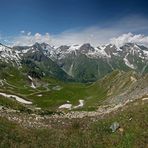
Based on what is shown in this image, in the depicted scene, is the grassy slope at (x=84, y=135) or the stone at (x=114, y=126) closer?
the grassy slope at (x=84, y=135)

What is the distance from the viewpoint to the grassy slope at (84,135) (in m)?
37.2

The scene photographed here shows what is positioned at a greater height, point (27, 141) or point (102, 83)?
point (27, 141)

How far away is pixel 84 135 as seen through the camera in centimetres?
4059

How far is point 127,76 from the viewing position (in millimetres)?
163750

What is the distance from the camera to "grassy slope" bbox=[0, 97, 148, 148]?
37.2 metres

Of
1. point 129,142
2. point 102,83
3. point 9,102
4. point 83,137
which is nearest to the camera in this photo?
point 129,142

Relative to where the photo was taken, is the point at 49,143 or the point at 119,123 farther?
the point at 119,123

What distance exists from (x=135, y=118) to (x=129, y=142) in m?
7.04

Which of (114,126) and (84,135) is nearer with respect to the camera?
(84,135)

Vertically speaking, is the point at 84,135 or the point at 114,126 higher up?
the point at 114,126

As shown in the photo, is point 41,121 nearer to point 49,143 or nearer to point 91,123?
point 91,123

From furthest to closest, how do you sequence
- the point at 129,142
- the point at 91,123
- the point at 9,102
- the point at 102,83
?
the point at 102,83
the point at 9,102
the point at 91,123
the point at 129,142

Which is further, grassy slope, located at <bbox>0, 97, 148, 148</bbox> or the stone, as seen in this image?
the stone

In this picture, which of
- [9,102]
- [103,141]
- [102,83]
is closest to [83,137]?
[103,141]
